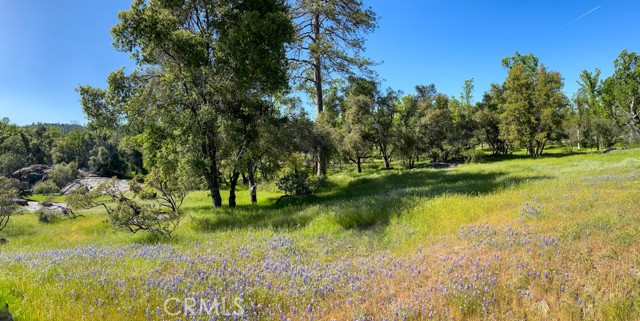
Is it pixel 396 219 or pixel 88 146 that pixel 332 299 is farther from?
pixel 88 146

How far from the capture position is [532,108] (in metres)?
51.8

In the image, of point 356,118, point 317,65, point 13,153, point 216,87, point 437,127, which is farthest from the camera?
point 13,153

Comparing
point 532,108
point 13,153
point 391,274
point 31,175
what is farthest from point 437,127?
point 13,153

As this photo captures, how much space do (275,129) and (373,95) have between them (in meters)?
27.6

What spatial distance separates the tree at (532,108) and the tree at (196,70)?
46792mm

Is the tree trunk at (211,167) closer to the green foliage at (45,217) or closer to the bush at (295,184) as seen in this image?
the bush at (295,184)

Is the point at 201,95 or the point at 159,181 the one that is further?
the point at 201,95

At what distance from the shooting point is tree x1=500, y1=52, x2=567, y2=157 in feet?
160

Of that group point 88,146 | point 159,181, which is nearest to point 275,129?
point 159,181

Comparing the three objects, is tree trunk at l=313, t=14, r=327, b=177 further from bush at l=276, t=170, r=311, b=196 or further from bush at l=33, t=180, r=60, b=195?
bush at l=33, t=180, r=60, b=195

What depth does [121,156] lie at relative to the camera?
9075 centimetres

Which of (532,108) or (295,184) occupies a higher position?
(532,108)

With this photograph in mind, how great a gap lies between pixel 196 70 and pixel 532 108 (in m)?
54.4

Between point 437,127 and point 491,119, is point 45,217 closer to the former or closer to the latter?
point 437,127
